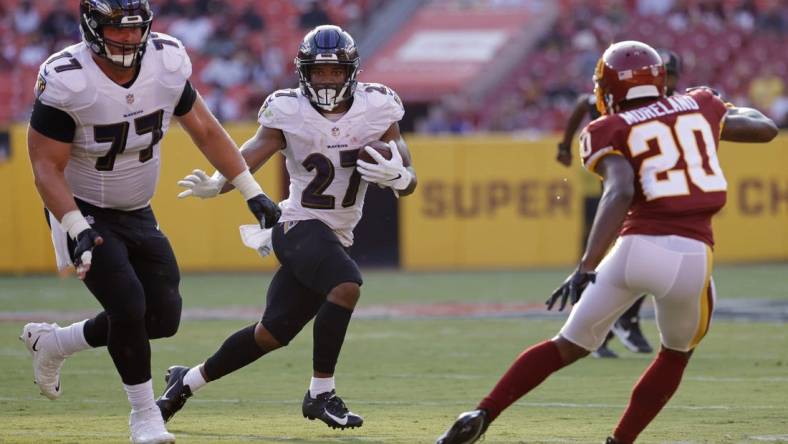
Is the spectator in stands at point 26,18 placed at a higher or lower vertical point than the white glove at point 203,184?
lower

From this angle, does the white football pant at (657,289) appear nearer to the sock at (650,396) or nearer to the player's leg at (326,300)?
the sock at (650,396)

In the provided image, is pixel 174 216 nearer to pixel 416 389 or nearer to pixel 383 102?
pixel 416 389

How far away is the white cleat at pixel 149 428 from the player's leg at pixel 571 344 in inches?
41.4

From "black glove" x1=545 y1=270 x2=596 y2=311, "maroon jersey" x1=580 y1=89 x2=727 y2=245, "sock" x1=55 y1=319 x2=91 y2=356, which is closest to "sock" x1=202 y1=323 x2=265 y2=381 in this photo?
"sock" x1=55 y1=319 x2=91 y2=356

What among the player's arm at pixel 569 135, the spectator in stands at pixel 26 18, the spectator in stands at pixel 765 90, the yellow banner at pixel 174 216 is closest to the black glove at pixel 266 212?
the player's arm at pixel 569 135

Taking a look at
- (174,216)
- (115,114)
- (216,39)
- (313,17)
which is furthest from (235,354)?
(313,17)

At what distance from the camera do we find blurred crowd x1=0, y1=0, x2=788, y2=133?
60.4ft

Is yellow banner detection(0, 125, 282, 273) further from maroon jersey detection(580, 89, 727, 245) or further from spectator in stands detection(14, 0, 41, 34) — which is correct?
maroon jersey detection(580, 89, 727, 245)

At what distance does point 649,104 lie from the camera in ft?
15.8

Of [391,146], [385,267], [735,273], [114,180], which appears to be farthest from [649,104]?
[385,267]

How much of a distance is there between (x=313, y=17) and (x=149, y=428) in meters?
15.6

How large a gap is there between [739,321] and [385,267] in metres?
5.81

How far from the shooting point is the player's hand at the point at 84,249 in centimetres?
498

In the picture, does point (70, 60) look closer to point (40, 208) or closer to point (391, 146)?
point (391, 146)
